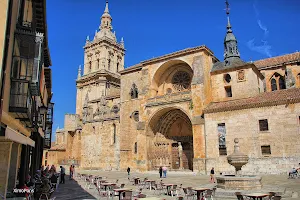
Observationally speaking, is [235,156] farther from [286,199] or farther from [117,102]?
[117,102]

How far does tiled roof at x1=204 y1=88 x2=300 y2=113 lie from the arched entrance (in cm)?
431

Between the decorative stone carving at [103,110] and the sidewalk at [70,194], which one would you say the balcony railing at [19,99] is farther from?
the decorative stone carving at [103,110]

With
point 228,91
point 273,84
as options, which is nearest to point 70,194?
point 228,91

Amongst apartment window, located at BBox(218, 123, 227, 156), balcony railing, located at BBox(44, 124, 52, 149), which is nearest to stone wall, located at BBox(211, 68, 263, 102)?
apartment window, located at BBox(218, 123, 227, 156)

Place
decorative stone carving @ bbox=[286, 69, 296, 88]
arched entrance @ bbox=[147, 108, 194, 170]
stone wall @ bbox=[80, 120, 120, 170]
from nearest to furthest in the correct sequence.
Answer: decorative stone carving @ bbox=[286, 69, 296, 88] → arched entrance @ bbox=[147, 108, 194, 170] → stone wall @ bbox=[80, 120, 120, 170]

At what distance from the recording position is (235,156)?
11.5 meters

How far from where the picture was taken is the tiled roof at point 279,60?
83.0 ft

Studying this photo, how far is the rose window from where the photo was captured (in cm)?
2655

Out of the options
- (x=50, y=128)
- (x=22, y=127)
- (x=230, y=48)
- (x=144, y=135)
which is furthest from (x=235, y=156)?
(x=230, y=48)

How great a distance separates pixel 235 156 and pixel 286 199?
313cm

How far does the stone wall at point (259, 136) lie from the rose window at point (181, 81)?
6.29 meters

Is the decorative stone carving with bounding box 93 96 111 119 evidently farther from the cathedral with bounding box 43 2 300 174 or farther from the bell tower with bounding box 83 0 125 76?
the bell tower with bounding box 83 0 125 76

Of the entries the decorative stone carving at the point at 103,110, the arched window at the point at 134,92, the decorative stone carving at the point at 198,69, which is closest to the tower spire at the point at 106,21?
the decorative stone carving at the point at 103,110

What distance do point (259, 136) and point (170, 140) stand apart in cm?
918
